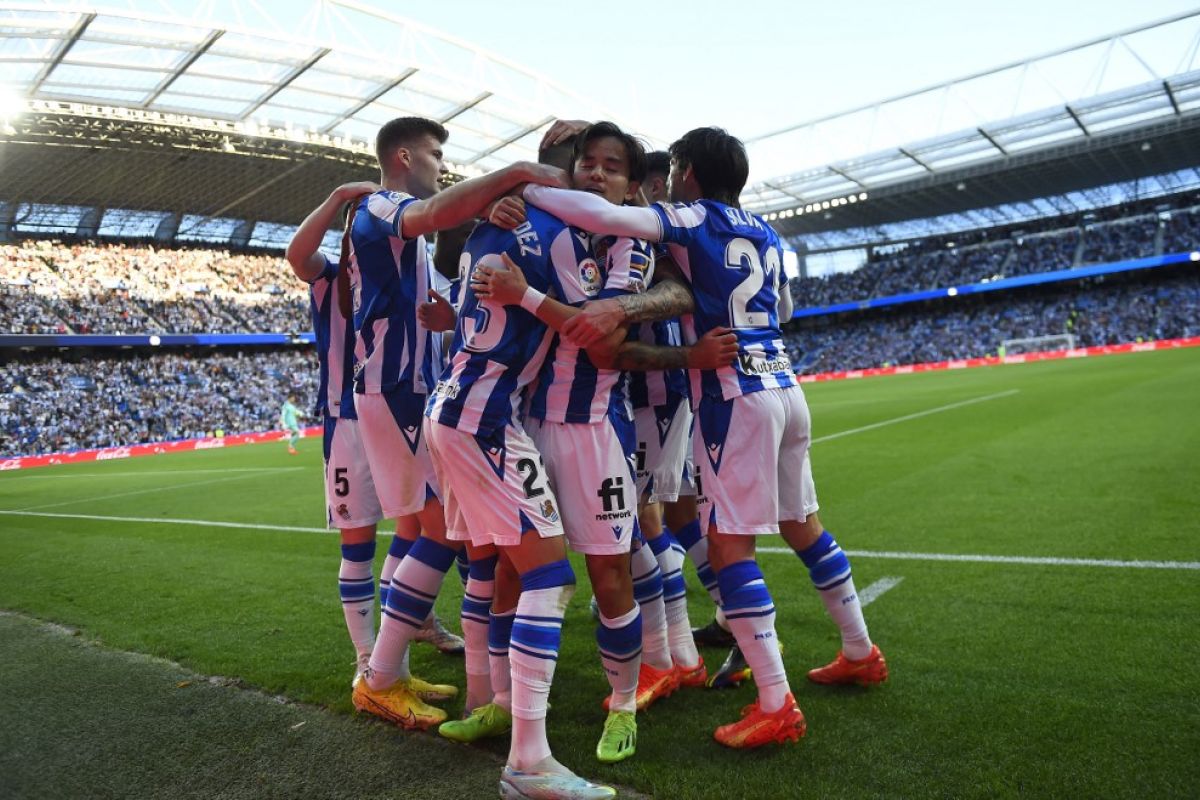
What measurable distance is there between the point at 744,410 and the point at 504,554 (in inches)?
40.4

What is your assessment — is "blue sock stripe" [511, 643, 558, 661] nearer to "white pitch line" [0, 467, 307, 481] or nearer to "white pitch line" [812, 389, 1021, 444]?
"white pitch line" [812, 389, 1021, 444]

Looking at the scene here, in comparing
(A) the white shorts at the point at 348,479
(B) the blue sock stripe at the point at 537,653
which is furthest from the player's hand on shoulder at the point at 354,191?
(B) the blue sock stripe at the point at 537,653

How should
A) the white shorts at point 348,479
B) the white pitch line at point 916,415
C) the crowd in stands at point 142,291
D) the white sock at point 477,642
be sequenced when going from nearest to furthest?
1. the white sock at point 477,642
2. the white shorts at point 348,479
3. the white pitch line at point 916,415
4. the crowd in stands at point 142,291

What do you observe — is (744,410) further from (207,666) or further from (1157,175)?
(1157,175)

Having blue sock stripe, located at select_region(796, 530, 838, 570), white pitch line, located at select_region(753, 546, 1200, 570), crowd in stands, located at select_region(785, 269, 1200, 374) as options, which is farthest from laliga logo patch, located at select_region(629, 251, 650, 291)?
crowd in stands, located at select_region(785, 269, 1200, 374)

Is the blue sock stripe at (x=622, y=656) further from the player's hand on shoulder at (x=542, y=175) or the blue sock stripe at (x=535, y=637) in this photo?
the player's hand on shoulder at (x=542, y=175)

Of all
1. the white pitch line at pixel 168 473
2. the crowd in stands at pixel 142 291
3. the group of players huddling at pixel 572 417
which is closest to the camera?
the group of players huddling at pixel 572 417

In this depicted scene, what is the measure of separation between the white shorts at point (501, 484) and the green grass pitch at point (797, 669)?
2.74 feet

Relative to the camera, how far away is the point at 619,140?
273cm

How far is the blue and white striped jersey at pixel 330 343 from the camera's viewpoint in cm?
357

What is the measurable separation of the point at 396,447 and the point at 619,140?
1.57 metres

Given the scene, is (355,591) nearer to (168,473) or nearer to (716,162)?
(716,162)

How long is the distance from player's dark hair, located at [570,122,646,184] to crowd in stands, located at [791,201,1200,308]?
50.8 meters

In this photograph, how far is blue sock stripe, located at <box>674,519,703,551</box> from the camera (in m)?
3.80
